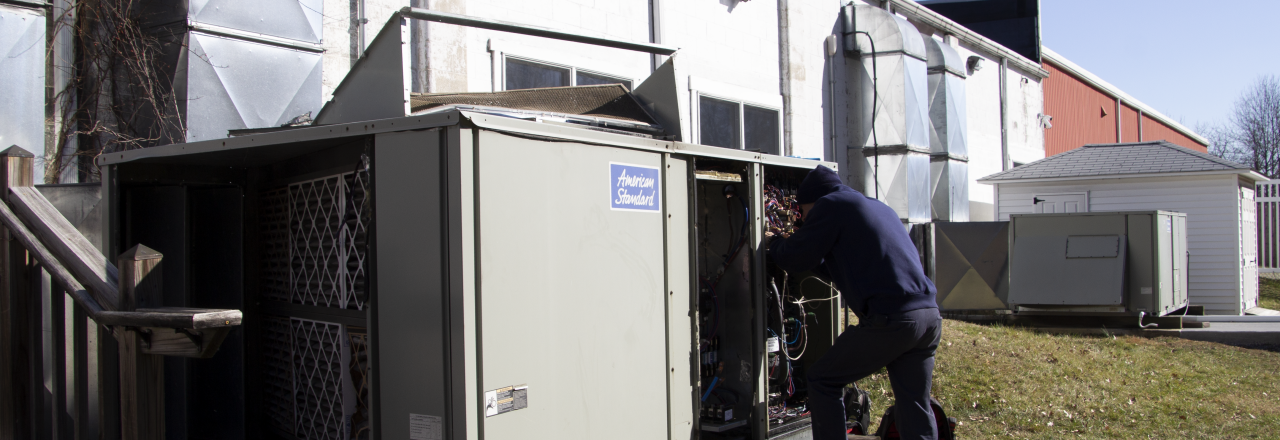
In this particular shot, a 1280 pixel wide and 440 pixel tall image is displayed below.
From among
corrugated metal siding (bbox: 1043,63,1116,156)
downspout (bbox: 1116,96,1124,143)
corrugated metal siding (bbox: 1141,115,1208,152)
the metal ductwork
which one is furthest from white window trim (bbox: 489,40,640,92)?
corrugated metal siding (bbox: 1141,115,1208,152)

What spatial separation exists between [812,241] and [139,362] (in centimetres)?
321

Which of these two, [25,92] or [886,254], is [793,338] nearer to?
[886,254]

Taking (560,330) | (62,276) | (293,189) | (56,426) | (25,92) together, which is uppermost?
(25,92)

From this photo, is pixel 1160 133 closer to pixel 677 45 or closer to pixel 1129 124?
pixel 1129 124

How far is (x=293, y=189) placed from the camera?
4324 mm

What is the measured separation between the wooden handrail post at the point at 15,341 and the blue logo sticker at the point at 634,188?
2.62 metres

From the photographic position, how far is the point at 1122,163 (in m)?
15.4

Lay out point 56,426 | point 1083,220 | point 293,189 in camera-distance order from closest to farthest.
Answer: point 56,426 < point 293,189 < point 1083,220

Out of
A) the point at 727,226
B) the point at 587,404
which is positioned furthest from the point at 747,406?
the point at 587,404

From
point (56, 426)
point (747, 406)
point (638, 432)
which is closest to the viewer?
point (56, 426)

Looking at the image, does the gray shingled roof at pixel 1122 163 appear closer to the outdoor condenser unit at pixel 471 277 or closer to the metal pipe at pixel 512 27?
the outdoor condenser unit at pixel 471 277

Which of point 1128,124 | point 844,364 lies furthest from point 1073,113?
point 844,364

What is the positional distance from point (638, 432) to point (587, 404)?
450 millimetres

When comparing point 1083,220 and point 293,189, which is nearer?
point 293,189
